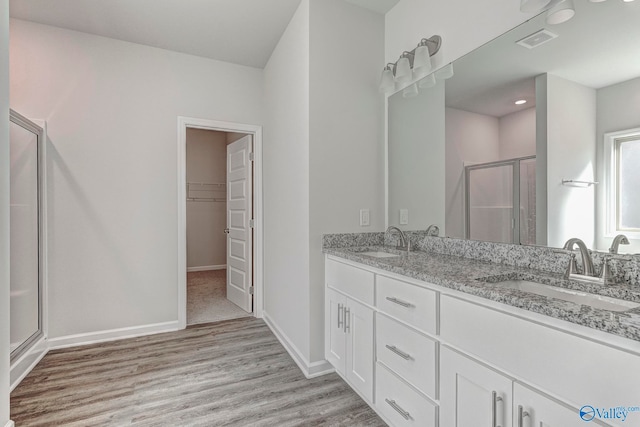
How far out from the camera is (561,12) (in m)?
1.32

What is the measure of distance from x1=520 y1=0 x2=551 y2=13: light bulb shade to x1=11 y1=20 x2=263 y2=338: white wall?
2.71 m

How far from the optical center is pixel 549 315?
0.88 m

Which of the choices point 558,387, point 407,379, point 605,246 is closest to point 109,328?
point 407,379

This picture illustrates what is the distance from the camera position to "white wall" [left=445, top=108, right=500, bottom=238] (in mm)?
1729

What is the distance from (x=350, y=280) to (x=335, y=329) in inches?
16.6

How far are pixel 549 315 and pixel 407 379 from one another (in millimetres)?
789

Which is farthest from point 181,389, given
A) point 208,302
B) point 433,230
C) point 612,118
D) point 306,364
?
point 612,118

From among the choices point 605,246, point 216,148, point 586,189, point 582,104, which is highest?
point 216,148

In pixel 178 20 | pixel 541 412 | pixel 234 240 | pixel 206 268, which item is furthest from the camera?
pixel 206 268

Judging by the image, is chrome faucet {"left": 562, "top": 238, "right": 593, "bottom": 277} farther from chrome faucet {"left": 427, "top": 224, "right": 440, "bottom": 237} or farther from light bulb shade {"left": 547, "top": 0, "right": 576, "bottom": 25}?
light bulb shade {"left": 547, "top": 0, "right": 576, "bottom": 25}

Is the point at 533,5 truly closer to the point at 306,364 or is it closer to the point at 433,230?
the point at 433,230

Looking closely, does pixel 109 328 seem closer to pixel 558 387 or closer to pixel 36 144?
pixel 36 144

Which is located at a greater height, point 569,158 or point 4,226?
point 569,158

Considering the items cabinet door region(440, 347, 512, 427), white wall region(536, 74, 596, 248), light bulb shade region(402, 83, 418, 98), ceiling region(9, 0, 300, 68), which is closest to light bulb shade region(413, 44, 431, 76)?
light bulb shade region(402, 83, 418, 98)
